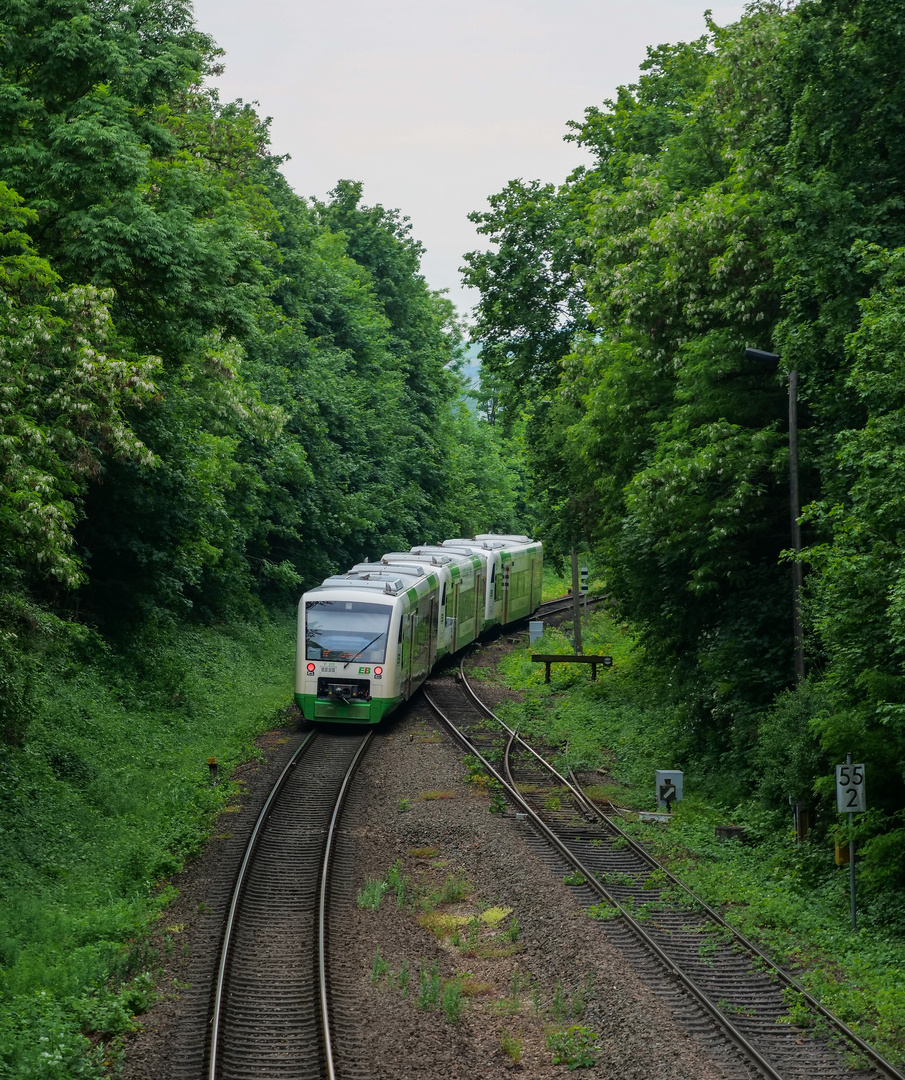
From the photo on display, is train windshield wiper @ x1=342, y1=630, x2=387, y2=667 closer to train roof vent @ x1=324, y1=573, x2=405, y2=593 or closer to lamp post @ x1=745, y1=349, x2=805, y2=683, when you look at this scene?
train roof vent @ x1=324, y1=573, x2=405, y2=593

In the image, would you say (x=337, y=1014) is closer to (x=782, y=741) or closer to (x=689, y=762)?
(x=782, y=741)

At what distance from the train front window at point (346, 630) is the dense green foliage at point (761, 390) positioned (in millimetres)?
5161

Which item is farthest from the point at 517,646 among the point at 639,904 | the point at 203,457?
the point at 639,904

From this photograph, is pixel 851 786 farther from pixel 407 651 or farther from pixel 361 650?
pixel 407 651

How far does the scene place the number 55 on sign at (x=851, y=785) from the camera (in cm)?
1377

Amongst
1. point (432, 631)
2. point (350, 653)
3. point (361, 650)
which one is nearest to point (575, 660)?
point (432, 631)

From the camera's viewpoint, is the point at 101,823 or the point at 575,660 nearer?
the point at 101,823

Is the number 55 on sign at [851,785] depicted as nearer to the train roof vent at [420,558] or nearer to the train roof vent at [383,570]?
the train roof vent at [383,570]

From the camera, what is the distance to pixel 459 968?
12203mm

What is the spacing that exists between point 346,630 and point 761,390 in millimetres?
9157

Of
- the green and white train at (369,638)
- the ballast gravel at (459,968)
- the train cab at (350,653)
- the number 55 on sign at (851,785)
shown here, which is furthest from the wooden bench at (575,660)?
the number 55 on sign at (851,785)

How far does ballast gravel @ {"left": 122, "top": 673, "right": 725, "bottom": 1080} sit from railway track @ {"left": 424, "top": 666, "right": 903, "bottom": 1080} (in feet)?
1.01

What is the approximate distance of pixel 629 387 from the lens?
23891 mm

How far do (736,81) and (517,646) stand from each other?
74.6 feet
